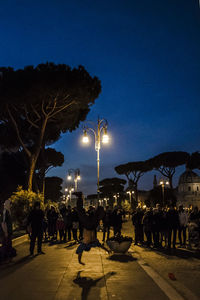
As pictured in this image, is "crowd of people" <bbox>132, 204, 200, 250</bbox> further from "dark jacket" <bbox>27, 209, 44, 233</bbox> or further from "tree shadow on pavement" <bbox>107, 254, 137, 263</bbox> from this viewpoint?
"dark jacket" <bbox>27, 209, 44, 233</bbox>

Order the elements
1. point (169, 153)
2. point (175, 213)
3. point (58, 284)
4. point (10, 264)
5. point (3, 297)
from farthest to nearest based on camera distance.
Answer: point (169, 153) → point (175, 213) → point (10, 264) → point (58, 284) → point (3, 297)

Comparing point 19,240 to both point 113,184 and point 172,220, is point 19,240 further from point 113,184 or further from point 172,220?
point 113,184

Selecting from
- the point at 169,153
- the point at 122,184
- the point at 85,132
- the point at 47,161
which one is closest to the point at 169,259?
the point at 85,132

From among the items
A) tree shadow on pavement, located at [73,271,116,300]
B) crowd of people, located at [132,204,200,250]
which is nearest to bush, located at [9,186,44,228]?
crowd of people, located at [132,204,200,250]

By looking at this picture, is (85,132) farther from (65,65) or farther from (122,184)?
(122,184)

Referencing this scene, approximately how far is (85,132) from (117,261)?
30.6ft

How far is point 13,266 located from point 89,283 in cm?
245

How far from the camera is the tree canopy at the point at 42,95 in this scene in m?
19.8

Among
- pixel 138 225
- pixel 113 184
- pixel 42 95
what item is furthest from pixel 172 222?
pixel 113 184

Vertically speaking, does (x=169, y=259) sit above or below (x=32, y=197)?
below

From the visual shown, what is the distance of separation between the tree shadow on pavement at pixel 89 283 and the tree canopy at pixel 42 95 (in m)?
14.5

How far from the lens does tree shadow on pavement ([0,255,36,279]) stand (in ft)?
20.0

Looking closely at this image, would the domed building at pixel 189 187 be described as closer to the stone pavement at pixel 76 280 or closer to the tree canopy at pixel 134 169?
the tree canopy at pixel 134 169

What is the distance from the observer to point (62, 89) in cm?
2017
